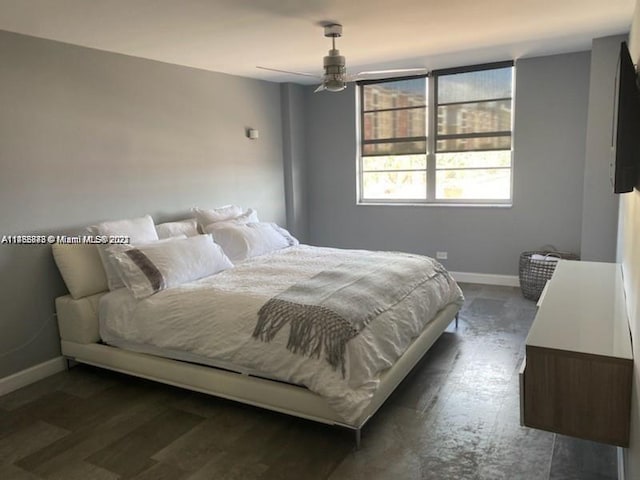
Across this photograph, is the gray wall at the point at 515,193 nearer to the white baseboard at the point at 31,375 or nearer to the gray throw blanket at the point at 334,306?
the gray throw blanket at the point at 334,306

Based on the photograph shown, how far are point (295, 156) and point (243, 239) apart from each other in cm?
218

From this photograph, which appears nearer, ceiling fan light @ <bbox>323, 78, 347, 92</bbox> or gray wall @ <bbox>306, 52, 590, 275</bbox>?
ceiling fan light @ <bbox>323, 78, 347, 92</bbox>

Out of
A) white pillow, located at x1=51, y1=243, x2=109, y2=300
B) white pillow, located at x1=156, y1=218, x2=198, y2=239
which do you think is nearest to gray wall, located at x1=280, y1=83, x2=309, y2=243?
white pillow, located at x1=156, y1=218, x2=198, y2=239

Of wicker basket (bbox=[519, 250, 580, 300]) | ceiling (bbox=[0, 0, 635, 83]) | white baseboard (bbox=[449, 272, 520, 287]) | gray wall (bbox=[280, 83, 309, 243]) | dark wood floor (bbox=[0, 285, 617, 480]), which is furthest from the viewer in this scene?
gray wall (bbox=[280, 83, 309, 243])

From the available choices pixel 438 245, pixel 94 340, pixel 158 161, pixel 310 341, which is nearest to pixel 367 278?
pixel 310 341

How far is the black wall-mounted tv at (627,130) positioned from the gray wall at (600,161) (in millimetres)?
2635

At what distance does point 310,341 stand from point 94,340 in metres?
1.87

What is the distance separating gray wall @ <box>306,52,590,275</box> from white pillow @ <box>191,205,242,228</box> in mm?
1850

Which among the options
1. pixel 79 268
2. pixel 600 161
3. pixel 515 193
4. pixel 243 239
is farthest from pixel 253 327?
pixel 515 193

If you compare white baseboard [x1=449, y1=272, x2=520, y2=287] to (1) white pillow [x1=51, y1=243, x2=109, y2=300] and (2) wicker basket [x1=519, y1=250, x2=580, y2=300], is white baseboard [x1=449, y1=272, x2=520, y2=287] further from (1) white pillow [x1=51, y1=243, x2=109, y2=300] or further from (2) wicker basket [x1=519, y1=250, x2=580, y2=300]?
(1) white pillow [x1=51, y1=243, x2=109, y2=300]

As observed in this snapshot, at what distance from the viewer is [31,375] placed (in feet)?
11.7

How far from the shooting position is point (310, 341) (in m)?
2.71

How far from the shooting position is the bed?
8.75 feet

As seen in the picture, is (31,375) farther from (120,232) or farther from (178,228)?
(178,228)
